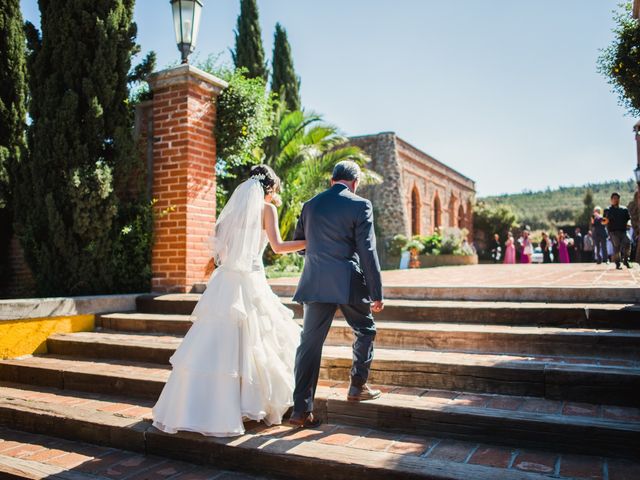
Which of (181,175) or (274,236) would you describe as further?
(181,175)

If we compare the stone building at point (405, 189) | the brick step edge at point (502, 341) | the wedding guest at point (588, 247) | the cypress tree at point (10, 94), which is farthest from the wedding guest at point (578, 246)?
the cypress tree at point (10, 94)

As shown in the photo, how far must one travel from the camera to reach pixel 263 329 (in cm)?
342

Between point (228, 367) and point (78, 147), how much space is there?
3899 mm

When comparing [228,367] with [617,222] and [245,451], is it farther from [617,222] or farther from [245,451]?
[617,222]

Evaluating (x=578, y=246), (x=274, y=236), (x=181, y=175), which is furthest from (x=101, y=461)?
(x=578, y=246)

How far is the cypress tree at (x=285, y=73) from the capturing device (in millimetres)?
17906

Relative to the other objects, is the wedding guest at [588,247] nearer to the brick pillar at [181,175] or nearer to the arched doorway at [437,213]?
the arched doorway at [437,213]

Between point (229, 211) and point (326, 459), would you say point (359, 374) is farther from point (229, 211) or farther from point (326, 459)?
point (229, 211)

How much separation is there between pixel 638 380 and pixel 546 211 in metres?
73.2

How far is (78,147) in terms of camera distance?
18.6 ft

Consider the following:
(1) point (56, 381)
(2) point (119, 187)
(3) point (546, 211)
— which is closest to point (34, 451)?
(1) point (56, 381)

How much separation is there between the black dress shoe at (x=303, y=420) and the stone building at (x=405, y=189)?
776 inches

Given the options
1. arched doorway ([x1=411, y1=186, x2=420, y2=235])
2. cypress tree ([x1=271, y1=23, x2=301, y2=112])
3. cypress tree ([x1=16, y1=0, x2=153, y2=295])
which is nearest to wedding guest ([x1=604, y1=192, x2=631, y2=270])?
cypress tree ([x1=16, y1=0, x2=153, y2=295])

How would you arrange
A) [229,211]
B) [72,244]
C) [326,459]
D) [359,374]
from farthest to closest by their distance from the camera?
[72,244] → [229,211] → [359,374] → [326,459]
